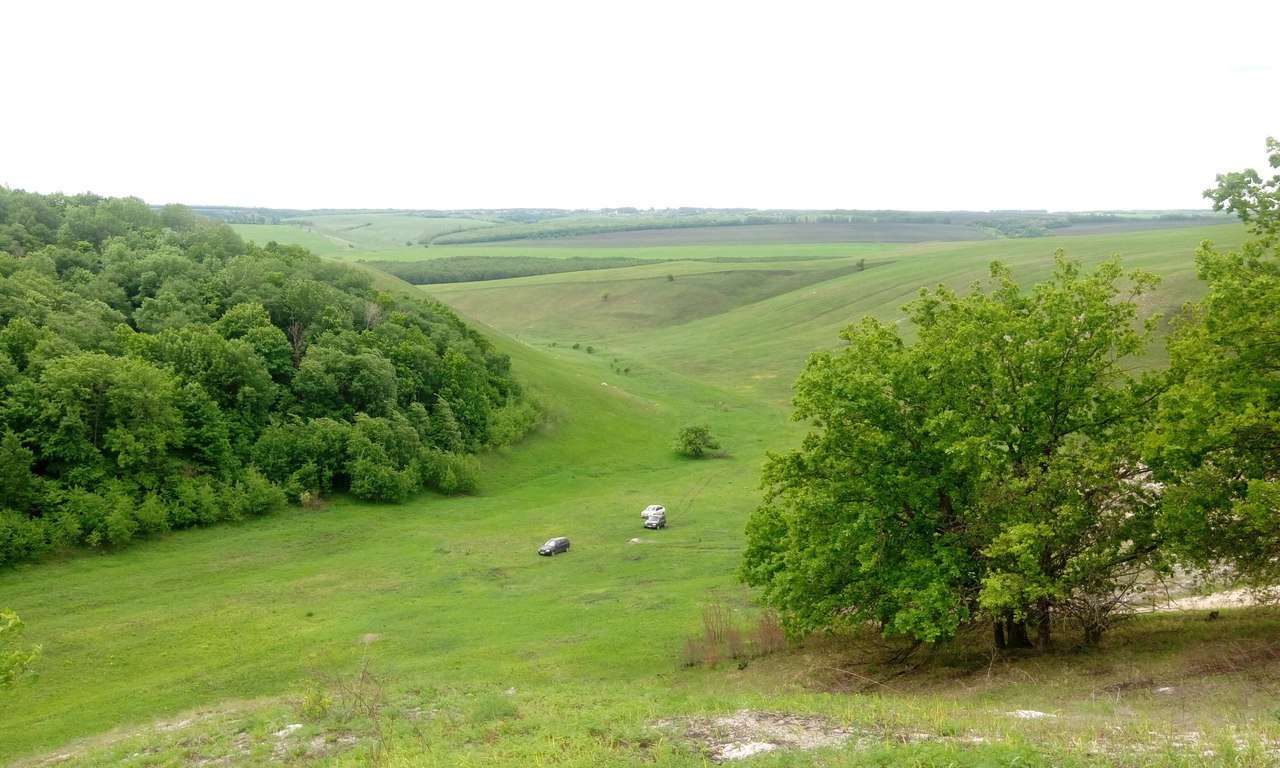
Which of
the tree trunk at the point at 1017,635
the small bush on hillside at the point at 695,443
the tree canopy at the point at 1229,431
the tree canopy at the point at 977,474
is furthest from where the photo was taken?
the small bush on hillside at the point at 695,443

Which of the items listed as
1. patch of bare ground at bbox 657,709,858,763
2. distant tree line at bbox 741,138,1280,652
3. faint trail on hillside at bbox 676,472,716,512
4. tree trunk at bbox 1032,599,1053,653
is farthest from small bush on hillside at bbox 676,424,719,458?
patch of bare ground at bbox 657,709,858,763

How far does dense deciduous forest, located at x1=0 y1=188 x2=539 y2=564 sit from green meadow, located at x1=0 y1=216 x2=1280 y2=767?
269cm

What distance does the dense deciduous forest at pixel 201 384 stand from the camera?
49562mm

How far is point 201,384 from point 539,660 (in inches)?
1540

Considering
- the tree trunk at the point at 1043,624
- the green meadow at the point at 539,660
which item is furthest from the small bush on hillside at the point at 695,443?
the tree trunk at the point at 1043,624

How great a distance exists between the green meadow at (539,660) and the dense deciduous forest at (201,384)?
269cm

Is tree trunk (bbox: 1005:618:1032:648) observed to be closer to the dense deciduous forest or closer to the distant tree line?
the distant tree line

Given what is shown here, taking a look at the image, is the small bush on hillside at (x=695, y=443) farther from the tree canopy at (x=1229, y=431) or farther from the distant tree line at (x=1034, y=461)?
the tree canopy at (x=1229, y=431)

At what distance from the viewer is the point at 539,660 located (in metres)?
32.0

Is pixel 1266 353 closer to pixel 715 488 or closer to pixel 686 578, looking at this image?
pixel 686 578

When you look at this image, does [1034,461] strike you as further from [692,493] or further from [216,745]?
[692,493]

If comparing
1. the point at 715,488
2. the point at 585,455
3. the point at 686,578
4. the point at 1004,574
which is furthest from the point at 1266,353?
the point at 585,455

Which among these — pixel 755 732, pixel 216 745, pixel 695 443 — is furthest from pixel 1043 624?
pixel 695 443

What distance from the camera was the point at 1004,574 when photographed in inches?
889
